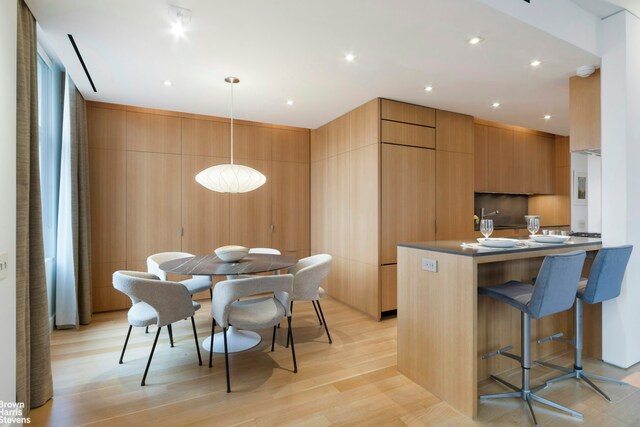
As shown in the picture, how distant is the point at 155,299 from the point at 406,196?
9.61 feet

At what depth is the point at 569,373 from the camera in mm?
2445

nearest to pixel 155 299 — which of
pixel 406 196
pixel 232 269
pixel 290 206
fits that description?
pixel 232 269

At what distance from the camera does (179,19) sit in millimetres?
2184

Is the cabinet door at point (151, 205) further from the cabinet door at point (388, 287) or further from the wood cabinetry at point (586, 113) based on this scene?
the wood cabinetry at point (586, 113)

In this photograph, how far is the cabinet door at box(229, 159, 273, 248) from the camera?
4801 mm

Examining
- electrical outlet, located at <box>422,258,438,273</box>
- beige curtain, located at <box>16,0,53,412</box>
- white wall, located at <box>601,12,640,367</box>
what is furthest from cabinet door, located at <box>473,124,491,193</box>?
beige curtain, located at <box>16,0,53,412</box>

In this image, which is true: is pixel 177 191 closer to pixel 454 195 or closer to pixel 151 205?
pixel 151 205

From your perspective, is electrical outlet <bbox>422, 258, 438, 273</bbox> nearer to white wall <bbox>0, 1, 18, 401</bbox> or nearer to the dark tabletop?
the dark tabletop

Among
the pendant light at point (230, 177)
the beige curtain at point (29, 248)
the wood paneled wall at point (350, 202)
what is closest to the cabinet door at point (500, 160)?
the wood paneled wall at point (350, 202)

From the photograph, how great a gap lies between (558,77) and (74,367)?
16.8 ft

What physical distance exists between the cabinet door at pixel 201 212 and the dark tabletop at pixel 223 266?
52.4 inches

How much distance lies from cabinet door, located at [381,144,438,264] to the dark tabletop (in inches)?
55.8

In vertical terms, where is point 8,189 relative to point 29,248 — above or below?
above

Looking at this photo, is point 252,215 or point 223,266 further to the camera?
point 252,215
